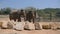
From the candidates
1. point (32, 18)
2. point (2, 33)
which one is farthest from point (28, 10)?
point (2, 33)

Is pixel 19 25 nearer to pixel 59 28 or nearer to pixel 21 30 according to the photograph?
pixel 21 30

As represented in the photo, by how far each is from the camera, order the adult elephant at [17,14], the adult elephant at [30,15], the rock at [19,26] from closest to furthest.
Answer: the rock at [19,26]
the adult elephant at [17,14]
the adult elephant at [30,15]

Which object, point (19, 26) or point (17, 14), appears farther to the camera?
point (17, 14)

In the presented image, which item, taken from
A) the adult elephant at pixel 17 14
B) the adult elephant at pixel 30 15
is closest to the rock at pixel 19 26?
the adult elephant at pixel 17 14

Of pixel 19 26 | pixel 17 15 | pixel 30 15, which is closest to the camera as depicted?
pixel 19 26

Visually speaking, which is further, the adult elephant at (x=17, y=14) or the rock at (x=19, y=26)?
the adult elephant at (x=17, y=14)

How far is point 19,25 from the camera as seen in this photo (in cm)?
1023

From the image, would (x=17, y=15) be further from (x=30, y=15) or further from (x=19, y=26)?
(x=19, y=26)

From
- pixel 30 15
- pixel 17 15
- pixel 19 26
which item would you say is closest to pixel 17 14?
pixel 17 15

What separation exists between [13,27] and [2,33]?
138 centimetres

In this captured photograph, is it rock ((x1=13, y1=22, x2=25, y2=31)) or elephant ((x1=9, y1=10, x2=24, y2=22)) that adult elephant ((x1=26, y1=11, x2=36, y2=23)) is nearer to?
elephant ((x1=9, y1=10, x2=24, y2=22))

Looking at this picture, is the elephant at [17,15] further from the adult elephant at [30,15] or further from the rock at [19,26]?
the rock at [19,26]

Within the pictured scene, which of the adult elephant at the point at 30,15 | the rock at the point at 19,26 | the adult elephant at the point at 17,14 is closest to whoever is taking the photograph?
the rock at the point at 19,26

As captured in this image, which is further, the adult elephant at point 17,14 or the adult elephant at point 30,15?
the adult elephant at point 30,15
